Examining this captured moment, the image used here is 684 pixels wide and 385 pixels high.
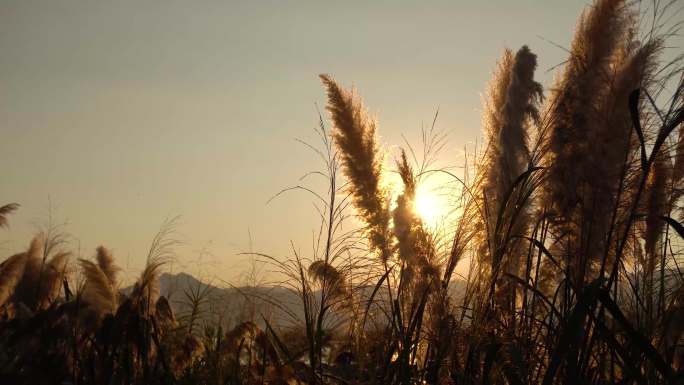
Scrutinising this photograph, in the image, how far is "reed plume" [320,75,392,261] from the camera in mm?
4219

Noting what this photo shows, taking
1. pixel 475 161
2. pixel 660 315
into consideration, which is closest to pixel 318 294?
pixel 475 161

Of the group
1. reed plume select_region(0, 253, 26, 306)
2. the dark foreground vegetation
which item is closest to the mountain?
the dark foreground vegetation

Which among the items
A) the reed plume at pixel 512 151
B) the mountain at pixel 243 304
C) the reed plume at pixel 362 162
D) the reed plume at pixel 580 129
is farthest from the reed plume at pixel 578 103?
the reed plume at pixel 362 162

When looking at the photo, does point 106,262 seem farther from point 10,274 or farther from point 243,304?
point 243,304

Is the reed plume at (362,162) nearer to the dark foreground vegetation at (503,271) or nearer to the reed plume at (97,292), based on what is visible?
the dark foreground vegetation at (503,271)

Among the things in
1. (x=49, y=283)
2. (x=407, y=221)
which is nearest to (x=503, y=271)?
(x=407, y=221)

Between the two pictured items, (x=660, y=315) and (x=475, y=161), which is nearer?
(x=660, y=315)

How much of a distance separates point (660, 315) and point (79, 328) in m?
3.32

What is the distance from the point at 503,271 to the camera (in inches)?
129

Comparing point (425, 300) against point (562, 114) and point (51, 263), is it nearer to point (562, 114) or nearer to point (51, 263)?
point (562, 114)

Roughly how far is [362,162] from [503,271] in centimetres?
132

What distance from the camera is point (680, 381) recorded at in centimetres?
205

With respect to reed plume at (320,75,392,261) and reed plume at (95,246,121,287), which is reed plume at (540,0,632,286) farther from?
reed plume at (95,246,121,287)

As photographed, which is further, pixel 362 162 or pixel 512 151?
pixel 362 162
